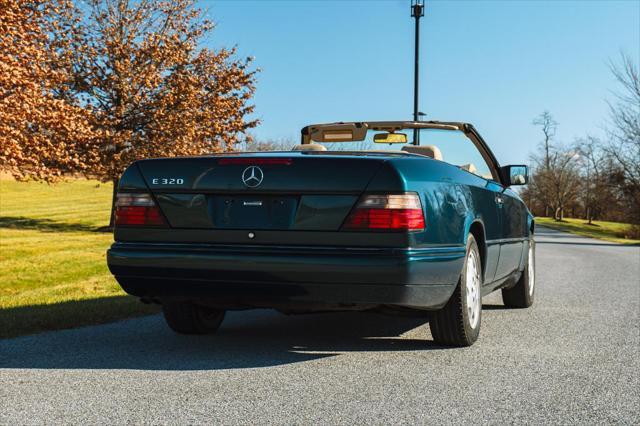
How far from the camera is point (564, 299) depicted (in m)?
8.53

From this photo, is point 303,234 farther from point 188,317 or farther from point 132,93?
point 132,93

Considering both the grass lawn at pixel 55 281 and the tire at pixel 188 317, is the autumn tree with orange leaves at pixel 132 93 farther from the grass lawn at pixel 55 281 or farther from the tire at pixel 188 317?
the tire at pixel 188 317

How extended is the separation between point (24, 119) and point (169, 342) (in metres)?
13.0

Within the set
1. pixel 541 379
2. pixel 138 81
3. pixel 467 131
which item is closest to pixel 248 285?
pixel 541 379

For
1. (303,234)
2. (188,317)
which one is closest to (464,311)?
(303,234)

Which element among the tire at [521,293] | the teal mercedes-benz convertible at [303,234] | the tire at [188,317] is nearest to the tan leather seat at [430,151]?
the teal mercedes-benz convertible at [303,234]

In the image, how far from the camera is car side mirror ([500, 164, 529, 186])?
704 cm

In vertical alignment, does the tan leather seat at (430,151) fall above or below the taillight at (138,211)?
above

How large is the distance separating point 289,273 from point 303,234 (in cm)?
25

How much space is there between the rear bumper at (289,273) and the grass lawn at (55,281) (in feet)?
5.69

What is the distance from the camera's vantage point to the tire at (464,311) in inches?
196

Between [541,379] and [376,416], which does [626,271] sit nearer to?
[541,379]

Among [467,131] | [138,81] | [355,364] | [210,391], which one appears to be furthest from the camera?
[138,81]

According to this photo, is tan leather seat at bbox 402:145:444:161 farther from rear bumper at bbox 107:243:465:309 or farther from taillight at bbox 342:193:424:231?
taillight at bbox 342:193:424:231
